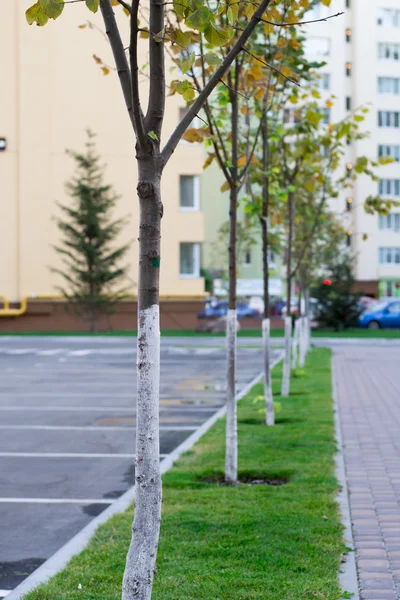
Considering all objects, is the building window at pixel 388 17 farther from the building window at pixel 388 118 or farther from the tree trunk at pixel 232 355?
the tree trunk at pixel 232 355

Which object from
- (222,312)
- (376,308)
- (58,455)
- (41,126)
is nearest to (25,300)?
(41,126)

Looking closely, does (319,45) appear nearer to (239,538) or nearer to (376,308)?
(376,308)

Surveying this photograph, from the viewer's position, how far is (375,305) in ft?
171

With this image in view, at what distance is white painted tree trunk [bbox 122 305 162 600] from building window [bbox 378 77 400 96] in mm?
65245

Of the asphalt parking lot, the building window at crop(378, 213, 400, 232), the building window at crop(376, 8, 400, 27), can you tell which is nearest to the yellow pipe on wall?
the asphalt parking lot

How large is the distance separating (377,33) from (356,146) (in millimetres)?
7977

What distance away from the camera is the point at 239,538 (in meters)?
6.41

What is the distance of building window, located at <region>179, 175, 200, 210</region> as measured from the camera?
43125 mm

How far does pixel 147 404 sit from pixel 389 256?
63.7m

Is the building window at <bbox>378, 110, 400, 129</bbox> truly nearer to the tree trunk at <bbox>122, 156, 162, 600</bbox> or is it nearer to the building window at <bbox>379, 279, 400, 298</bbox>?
the building window at <bbox>379, 279, 400, 298</bbox>

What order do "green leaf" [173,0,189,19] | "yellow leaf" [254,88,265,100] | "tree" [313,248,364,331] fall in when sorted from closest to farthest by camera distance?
1. "green leaf" [173,0,189,19]
2. "yellow leaf" [254,88,265,100]
3. "tree" [313,248,364,331]

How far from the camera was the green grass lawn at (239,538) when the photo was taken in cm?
535

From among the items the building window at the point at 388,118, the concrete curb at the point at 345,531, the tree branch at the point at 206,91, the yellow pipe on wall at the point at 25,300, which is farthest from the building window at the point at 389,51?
the tree branch at the point at 206,91

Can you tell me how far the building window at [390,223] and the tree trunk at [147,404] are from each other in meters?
63.2
